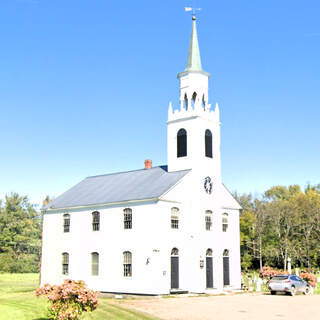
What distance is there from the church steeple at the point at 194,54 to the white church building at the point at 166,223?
87 mm

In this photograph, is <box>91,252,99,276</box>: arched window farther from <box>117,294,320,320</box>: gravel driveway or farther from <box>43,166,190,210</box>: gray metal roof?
<box>117,294,320,320</box>: gravel driveway

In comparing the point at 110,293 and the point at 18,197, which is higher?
the point at 18,197

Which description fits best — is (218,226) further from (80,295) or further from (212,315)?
(80,295)

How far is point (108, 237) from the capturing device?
37.6 m

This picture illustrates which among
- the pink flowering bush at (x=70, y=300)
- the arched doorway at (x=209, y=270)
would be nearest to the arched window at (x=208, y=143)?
the arched doorway at (x=209, y=270)

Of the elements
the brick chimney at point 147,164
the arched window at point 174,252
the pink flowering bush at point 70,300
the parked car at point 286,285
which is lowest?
the parked car at point 286,285

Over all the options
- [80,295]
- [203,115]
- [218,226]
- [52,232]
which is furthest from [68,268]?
[80,295]

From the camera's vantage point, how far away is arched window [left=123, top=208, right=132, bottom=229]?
36384mm

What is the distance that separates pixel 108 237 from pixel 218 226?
29.7ft

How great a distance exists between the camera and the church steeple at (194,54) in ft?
132

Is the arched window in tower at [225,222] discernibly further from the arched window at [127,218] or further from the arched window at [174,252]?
the arched window at [127,218]

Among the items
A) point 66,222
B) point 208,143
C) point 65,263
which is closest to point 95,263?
point 65,263

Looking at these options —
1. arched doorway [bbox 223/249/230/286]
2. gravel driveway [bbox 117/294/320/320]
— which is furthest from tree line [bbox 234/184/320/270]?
gravel driveway [bbox 117/294/320/320]

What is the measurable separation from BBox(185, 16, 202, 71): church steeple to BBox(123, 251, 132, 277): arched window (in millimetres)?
16129
